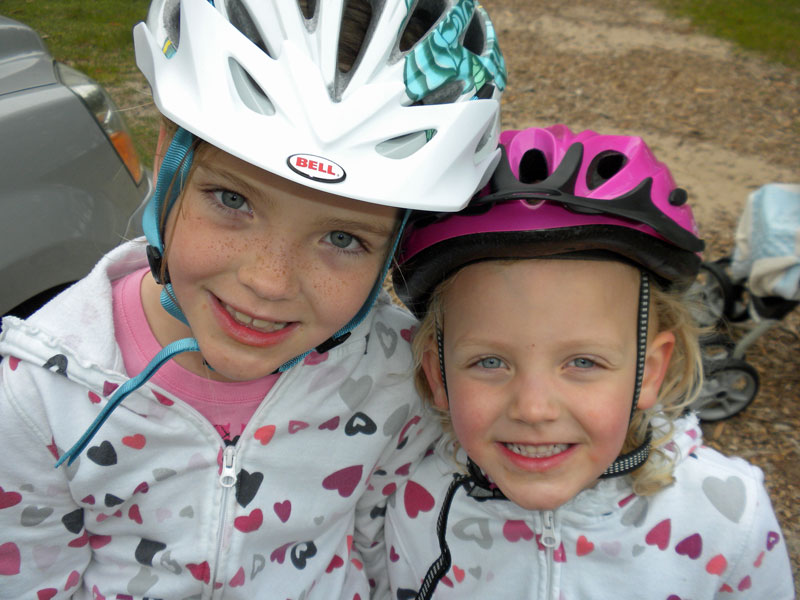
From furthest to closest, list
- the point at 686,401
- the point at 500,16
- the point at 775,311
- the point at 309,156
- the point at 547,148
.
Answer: the point at 500,16 → the point at 775,311 → the point at 686,401 → the point at 547,148 → the point at 309,156

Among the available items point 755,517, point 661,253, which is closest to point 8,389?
point 661,253

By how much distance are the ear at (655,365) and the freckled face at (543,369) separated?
4.8 inches

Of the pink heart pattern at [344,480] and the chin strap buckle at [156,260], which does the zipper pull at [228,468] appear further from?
the chin strap buckle at [156,260]

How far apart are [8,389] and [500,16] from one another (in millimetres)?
10990

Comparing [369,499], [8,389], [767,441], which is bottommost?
[767,441]

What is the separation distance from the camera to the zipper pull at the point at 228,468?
1896 mm

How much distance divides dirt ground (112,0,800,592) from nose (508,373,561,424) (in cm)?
253

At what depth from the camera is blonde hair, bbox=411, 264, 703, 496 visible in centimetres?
195

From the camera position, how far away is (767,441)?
405 cm

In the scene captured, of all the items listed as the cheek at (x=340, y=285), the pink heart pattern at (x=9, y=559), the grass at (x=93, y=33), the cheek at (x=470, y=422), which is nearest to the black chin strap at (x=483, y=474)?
the cheek at (x=470, y=422)

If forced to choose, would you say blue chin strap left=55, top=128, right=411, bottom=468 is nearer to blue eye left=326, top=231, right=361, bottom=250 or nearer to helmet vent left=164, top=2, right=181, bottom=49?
blue eye left=326, top=231, right=361, bottom=250

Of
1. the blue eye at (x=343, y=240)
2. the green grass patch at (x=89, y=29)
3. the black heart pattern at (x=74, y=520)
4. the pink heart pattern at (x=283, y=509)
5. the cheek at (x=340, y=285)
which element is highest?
the blue eye at (x=343, y=240)

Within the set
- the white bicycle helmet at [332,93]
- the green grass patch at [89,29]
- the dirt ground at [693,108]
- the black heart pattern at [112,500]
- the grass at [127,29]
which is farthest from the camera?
the green grass patch at [89,29]

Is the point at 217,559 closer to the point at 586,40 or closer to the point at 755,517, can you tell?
the point at 755,517
